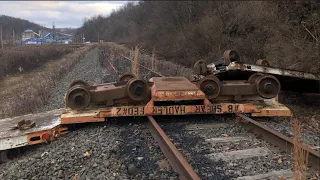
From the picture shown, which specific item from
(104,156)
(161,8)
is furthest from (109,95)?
(161,8)

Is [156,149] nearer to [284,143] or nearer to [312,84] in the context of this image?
[284,143]

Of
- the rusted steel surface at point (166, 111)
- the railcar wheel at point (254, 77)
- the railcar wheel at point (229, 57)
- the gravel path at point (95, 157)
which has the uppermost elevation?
the railcar wheel at point (229, 57)

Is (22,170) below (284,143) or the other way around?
below

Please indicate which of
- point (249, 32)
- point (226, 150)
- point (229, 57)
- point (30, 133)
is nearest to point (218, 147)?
point (226, 150)

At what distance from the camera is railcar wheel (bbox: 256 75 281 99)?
632cm

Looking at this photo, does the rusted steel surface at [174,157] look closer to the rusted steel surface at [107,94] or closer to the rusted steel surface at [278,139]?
the rusted steel surface at [107,94]

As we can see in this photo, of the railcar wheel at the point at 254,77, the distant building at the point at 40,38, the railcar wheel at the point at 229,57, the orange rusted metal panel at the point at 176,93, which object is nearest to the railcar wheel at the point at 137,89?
the orange rusted metal panel at the point at 176,93

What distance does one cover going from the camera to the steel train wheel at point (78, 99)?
614 cm

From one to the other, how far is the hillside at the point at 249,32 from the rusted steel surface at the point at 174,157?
564 cm

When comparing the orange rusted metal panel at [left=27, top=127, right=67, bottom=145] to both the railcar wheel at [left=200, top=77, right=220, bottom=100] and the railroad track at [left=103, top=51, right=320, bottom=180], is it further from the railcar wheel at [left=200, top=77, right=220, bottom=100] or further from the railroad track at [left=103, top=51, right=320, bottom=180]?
the railcar wheel at [left=200, top=77, right=220, bottom=100]

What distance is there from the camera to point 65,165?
460 centimetres

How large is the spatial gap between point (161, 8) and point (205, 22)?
38.7ft

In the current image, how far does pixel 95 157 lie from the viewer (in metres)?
4.70

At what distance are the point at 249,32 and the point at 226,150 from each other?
1317cm
